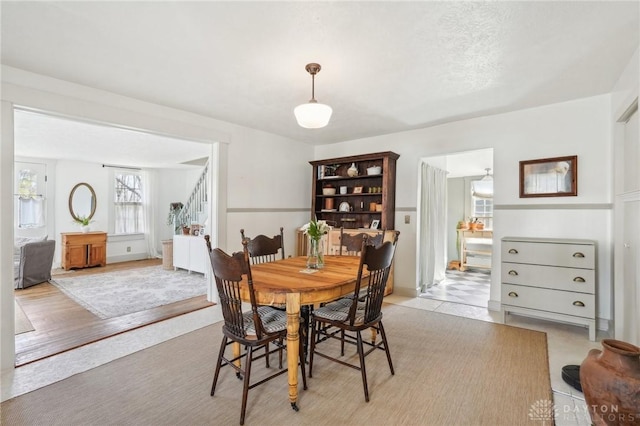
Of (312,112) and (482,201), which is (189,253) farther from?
(482,201)

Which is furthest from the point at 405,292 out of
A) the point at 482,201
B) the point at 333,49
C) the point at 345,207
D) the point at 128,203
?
the point at 128,203

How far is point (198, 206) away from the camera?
20.7 ft

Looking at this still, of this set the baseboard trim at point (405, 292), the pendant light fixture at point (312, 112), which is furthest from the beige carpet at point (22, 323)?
the baseboard trim at point (405, 292)

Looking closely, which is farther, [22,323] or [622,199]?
[22,323]

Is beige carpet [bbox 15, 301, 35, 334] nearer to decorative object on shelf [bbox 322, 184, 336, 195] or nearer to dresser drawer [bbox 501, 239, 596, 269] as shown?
decorative object on shelf [bbox 322, 184, 336, 195]

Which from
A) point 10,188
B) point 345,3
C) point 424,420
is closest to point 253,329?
point 424,420

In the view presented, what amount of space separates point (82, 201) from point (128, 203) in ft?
3.12

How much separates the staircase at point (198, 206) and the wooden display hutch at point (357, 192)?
2.26 m

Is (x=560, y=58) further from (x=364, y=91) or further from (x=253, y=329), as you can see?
(x=253, y=329)

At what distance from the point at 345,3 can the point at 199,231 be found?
4996 millimetres

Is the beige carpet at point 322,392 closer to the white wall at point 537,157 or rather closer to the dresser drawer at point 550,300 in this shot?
the dresser drawer at point 550,300

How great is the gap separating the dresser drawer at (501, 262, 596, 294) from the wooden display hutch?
1708mm

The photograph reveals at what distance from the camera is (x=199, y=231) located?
580 centimetres

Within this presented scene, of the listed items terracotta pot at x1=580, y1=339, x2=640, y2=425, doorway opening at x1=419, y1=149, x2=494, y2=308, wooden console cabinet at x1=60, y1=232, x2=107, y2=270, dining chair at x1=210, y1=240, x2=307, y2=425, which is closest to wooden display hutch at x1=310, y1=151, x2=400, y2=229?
doorway opening at x1=419, y1=149, x2=494, y2=308
